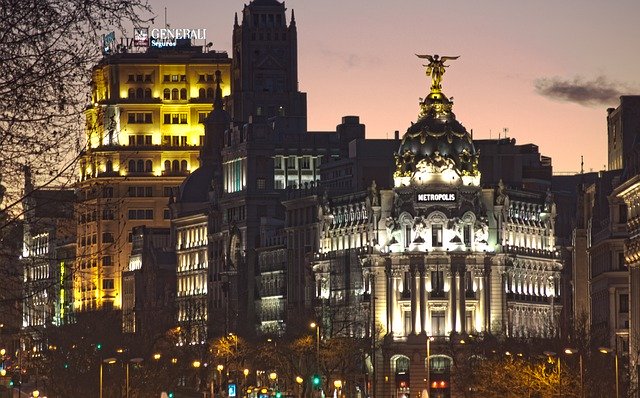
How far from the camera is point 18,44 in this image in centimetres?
4025

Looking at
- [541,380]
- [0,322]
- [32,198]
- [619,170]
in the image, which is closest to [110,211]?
[32,198]

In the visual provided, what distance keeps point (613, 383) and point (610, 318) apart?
35567 mm

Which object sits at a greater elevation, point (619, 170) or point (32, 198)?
point (619, 170)

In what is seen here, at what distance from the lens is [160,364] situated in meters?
199

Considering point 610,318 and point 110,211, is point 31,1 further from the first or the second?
point 610,318

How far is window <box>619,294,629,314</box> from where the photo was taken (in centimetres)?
17194

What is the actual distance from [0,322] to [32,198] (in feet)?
52.0

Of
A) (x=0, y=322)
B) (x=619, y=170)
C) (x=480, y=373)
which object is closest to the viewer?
(x=0, y=322)

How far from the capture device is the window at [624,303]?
172 metres

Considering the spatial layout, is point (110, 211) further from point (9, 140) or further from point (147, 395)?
point (147, 395)

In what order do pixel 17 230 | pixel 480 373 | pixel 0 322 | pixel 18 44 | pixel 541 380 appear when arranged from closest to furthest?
pixel 18 44, pixel 17 230, pixel 0 322, pixel 541 380, pixel 480 373

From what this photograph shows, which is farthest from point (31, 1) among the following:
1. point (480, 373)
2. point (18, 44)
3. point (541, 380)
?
point (480, 373)

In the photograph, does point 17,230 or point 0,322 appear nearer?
point 17,230

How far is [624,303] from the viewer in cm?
17325
